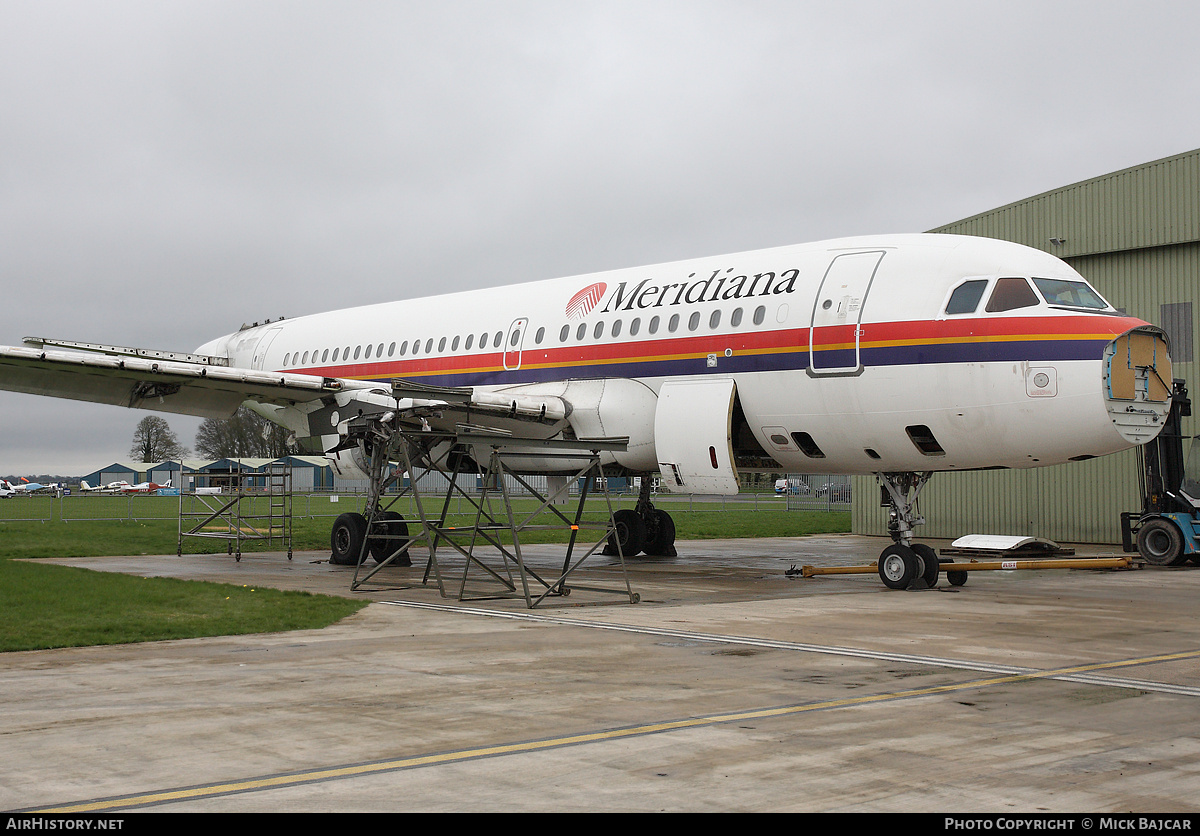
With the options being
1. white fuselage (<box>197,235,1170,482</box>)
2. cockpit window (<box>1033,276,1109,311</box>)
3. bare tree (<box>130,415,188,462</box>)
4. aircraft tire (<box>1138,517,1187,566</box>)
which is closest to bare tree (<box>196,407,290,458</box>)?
bare tree (<box>130,415,188,462</box>)

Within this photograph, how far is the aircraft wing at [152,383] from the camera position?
17.5m

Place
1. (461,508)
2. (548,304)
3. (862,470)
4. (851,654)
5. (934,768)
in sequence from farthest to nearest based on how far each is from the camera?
(461,508) < (548,304) < (862,470) < (851,654) < (934,768)

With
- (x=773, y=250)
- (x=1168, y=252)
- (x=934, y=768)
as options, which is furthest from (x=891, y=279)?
(x=1168, y=252)

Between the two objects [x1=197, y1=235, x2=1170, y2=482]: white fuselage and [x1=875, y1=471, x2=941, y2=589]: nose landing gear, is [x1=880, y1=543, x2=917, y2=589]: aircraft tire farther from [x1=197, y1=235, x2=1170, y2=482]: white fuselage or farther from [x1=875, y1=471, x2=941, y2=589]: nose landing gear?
[x1=197, y1=235, x2=1170, y2=482]: white fuselage

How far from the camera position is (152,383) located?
19.6 meters

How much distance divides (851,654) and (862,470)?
25.1 feet

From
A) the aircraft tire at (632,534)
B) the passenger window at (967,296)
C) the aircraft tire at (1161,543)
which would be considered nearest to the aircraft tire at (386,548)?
the aircraft tire at (632,534)

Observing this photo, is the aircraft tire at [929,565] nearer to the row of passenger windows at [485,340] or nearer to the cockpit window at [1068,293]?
the cockpit window at [1068,293]

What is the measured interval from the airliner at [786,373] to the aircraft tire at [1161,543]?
726 centimetres

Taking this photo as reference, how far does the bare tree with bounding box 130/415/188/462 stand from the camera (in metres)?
129

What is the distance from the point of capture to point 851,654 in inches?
377

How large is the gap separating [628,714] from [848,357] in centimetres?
962

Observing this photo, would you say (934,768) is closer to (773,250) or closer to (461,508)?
(773,250)

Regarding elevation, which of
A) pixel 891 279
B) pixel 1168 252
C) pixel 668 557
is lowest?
pixel 668 557
